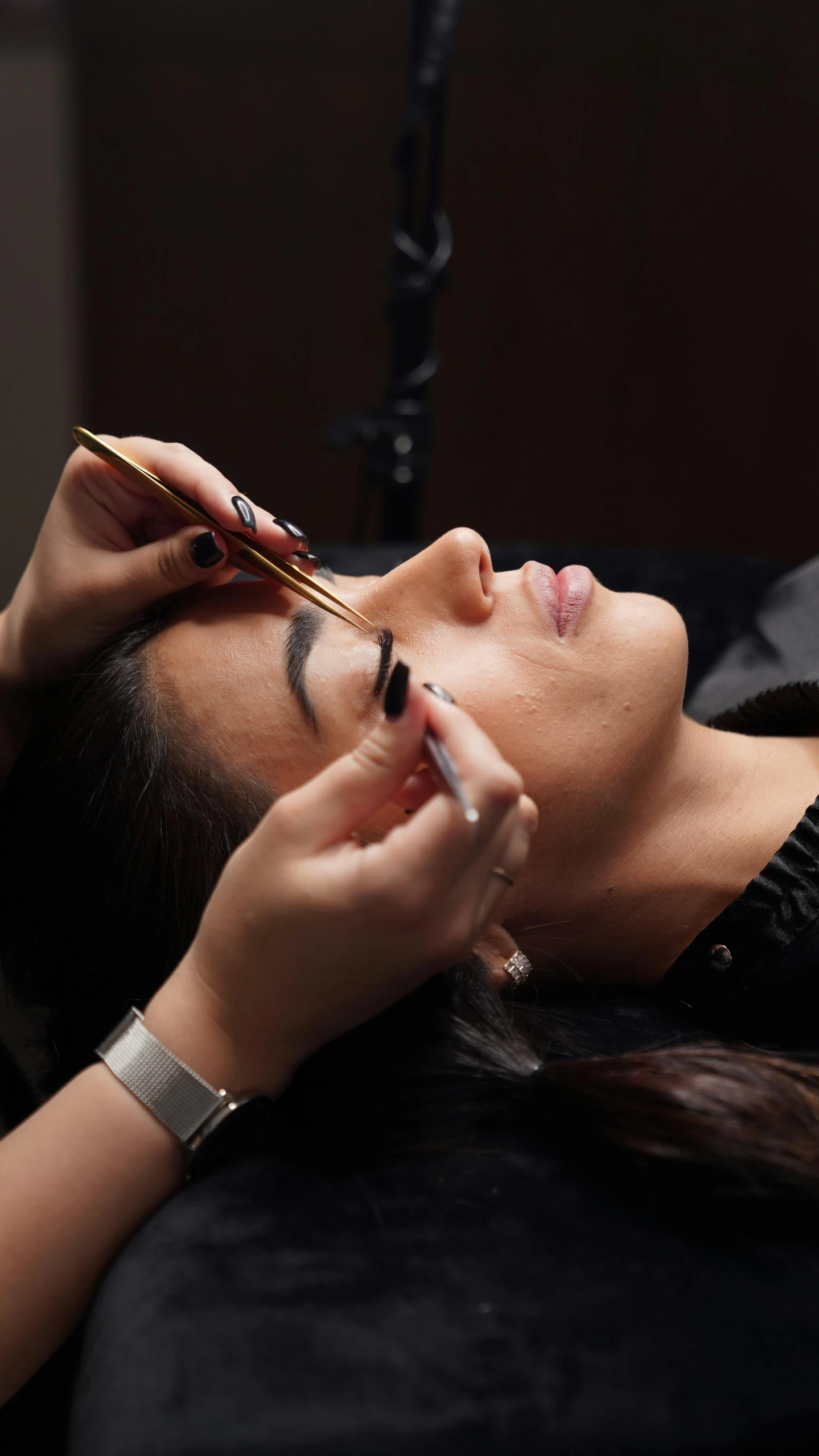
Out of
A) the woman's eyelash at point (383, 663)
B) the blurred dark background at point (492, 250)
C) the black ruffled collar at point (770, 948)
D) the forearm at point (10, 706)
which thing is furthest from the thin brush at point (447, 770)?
the blurred dark background at point (492, 250)

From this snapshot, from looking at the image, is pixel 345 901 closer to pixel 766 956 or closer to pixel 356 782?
pixel 356 782

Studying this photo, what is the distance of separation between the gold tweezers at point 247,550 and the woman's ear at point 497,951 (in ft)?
0.99

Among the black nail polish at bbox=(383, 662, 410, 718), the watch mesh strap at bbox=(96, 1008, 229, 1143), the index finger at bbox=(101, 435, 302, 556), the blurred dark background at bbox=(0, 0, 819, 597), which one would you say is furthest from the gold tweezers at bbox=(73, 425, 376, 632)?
the blurred dark background at bbox=(0, 0, 819, 597)

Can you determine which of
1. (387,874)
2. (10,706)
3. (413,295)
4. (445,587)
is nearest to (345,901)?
(387,874)

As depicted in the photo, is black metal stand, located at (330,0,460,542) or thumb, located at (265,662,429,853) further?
black metal stand, located at (330,0,460,542)

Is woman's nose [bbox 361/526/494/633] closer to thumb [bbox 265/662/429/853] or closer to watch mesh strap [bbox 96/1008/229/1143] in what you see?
thumb [bbox 265/662/429/853]

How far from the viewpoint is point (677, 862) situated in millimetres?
1044

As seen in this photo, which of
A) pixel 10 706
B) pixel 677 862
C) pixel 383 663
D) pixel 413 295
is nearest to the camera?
pixel 383 663

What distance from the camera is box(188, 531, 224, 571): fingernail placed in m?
0.98

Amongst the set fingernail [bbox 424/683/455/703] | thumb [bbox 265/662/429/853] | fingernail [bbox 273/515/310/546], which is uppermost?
fingernail [bbox 273/515/310/546]

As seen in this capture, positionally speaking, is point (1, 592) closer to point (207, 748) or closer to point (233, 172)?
point (233, 172)

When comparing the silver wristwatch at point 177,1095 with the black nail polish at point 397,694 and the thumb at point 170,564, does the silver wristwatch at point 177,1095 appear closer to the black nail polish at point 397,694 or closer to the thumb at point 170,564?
the black nail polish at point 397,694

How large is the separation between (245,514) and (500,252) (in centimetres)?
195

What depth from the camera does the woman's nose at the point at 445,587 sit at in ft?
3.17
